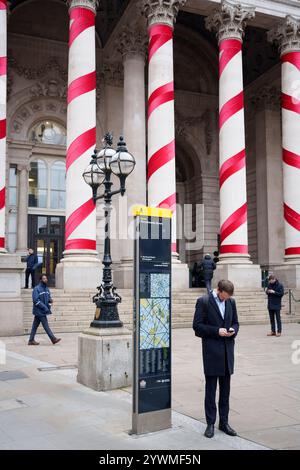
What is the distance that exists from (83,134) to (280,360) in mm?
12347

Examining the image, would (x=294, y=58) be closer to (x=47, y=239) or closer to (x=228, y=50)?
(x=228, y=50)

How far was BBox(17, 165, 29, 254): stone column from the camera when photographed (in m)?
26.3

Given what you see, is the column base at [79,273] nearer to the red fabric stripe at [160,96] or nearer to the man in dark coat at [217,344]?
the red fabric stripe at [160,96]

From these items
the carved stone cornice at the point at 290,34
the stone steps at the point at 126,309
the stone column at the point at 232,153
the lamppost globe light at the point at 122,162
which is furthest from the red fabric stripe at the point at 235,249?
the lamppost globe light at the point at 122,162

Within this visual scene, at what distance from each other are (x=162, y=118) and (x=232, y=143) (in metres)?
3.32

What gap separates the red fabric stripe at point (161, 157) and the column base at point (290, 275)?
735 cm

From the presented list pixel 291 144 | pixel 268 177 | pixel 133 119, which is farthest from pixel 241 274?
pixel 268 177

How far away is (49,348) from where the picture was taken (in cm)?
1345

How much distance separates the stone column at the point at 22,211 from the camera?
26.3m

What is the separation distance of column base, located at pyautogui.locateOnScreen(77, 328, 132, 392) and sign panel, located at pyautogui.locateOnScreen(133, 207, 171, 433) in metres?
2.27

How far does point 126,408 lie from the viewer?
303 inches

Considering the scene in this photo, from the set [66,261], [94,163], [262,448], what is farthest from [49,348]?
[262,448]

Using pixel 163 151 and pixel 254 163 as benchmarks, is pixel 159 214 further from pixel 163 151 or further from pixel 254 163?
pixel 254 163

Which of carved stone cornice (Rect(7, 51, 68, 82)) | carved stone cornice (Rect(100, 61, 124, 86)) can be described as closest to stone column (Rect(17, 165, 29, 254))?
carved stone cornice (Rect(7, 51, 68, 82))
